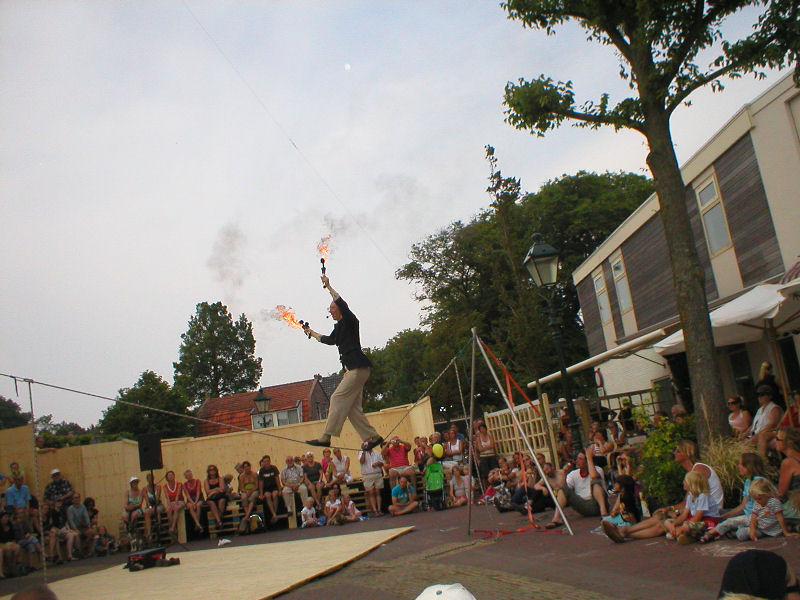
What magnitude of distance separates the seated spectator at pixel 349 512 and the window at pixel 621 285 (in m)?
12.4

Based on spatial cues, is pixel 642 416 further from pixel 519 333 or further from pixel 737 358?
pixel 737 358

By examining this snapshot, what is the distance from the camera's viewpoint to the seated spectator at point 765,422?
8066 millimetres

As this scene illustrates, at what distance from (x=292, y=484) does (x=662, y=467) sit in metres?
8.48

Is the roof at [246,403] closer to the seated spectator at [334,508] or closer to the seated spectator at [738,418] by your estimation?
the seated spectator at [334,508]

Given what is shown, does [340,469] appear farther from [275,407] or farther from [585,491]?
[275,407]

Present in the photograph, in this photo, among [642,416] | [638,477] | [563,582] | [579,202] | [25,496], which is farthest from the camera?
[579,202]

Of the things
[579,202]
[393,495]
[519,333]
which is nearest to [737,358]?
[519,333]

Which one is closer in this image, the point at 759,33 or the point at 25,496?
the point at 759,33

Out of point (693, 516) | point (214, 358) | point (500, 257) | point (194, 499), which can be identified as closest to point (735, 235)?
point (693, 516)

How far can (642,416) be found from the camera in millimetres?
11734

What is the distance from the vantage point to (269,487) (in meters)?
14.8

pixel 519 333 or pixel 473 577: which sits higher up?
pixel 519 333

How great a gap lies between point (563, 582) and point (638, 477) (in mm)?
3460

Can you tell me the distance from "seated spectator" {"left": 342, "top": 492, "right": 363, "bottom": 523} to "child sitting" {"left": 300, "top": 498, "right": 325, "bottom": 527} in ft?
1.46
